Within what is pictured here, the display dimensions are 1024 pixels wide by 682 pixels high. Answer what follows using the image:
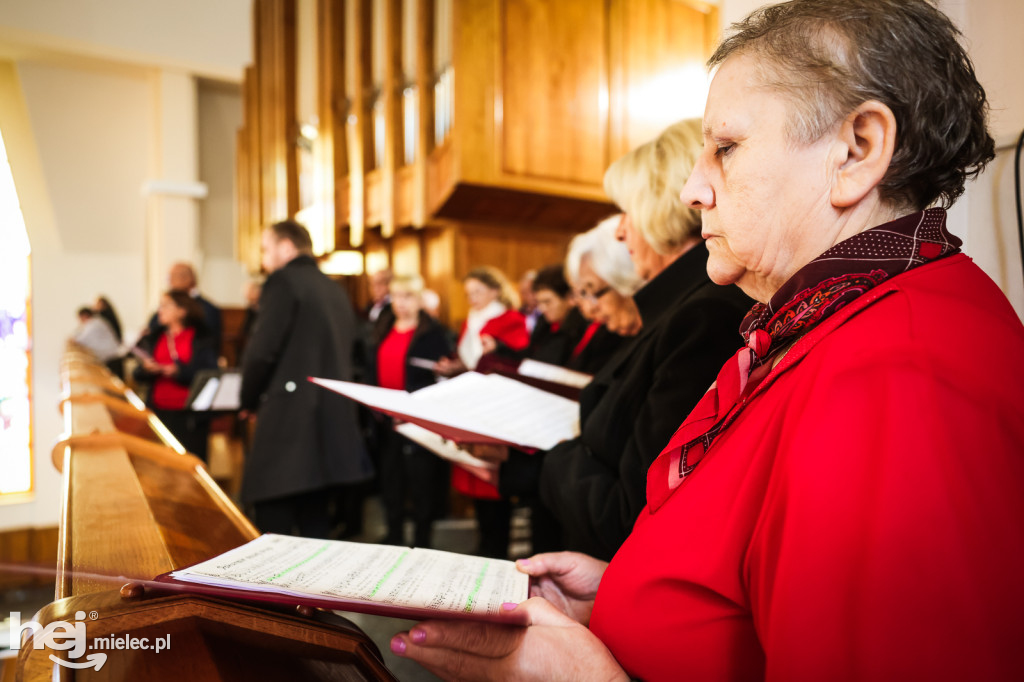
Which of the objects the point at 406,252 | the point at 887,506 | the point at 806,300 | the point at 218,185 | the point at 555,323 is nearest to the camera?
the point at 887,506

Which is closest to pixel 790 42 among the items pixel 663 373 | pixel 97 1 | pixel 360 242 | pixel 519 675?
pixel 663 373

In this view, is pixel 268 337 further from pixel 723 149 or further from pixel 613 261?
pixel 723 149

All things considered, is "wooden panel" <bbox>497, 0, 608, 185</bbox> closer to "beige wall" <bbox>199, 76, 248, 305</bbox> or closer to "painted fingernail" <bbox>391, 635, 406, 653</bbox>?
"painted fingernail" <bbox>391, 635, 406, 653</bbox>

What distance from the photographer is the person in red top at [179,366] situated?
4.33 metres

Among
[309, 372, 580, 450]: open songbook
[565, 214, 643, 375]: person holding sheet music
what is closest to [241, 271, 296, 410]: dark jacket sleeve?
[565, 214, 643, 375]: person holding sheet music

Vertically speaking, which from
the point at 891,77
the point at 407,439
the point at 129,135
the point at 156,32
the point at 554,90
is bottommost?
the point at 407,439

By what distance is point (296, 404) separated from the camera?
2.84 metres

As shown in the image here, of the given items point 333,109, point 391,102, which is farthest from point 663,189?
point 333,109

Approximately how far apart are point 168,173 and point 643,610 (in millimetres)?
11268

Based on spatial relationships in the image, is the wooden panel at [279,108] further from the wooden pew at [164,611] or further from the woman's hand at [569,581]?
the woman's hand at [569,581]

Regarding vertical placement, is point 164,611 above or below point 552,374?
below

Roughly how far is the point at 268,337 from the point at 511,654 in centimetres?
242

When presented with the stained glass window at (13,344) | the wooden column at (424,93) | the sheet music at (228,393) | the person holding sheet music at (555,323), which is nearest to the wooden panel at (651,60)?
the wooden column at (424,93)

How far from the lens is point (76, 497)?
3.57 feet
